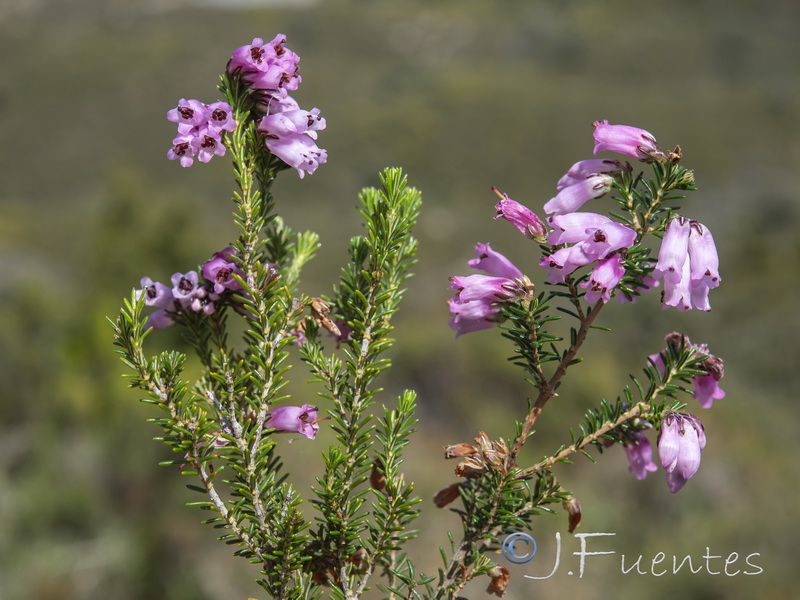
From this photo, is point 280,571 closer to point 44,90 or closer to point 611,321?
point 611,321

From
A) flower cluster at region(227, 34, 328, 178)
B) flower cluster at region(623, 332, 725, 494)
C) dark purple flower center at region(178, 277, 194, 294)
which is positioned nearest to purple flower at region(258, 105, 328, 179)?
flower cluster at region(227, 34, 328, 178)

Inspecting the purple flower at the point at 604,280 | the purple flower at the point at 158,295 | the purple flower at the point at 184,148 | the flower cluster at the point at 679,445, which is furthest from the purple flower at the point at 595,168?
the purple flower at the point at 158,295

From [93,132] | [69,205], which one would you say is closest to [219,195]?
[69,205]

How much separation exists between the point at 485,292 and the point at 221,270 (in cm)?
59

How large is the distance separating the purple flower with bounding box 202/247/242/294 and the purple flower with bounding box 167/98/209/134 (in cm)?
27

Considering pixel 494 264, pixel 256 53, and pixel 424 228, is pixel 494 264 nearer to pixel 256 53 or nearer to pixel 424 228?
pixel 256 53

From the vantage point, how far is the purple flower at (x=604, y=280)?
1229mm

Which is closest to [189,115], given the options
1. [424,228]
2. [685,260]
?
[685,260]

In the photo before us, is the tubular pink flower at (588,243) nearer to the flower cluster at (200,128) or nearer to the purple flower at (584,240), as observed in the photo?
the purple flower at (584,240)

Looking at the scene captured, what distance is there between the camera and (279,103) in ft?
4.47

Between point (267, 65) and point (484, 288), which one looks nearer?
point (267, 65)

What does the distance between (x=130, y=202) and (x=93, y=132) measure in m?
53.1

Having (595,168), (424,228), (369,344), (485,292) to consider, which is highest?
(424,228)

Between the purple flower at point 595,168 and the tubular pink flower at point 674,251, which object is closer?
the tubular pink flower at point 674,251
